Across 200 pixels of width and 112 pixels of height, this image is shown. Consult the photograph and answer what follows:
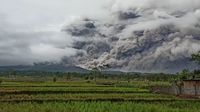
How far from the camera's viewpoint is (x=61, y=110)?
30.5m

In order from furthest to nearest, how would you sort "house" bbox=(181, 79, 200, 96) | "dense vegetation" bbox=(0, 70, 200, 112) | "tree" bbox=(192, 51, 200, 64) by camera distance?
1. "tree" bbox=(192, 51, 200, 64)
2. "house" bbox=(181, 79, 200, 96)
3. "dense vegetation" bbox=(0, 70, 200, 112)

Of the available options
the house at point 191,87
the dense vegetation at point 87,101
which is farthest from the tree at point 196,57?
the house at point 191,87

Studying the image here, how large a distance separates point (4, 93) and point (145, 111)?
997 inches

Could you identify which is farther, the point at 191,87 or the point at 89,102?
the point at 191,87

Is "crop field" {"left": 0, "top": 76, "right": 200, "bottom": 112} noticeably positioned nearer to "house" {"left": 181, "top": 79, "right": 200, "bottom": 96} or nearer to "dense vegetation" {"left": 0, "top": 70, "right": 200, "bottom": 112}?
"dense vegetation" {"left": 0, "top": 70, "right": 200, "bottom": 112}

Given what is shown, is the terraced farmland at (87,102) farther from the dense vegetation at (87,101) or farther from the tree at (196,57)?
the tree at (196,57)

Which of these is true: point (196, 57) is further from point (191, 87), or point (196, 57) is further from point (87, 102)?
point (87, 102)

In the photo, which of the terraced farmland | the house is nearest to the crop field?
the terraced farmland

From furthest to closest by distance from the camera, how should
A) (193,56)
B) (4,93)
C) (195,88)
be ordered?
(193,56), (195,88), (4,93)

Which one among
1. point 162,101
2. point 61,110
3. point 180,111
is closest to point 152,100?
point 162,101

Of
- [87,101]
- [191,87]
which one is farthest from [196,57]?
[87,101]

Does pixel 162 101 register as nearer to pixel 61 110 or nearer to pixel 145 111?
pixel 145 111

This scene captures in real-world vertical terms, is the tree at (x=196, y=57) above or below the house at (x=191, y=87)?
above

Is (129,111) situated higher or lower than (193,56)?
lower
